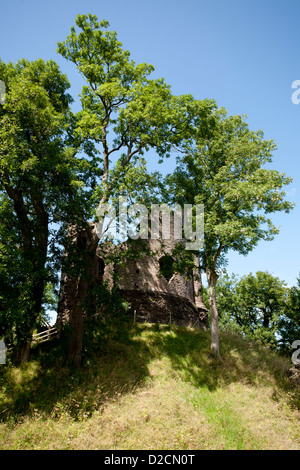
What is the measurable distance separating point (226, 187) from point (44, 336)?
13718mm

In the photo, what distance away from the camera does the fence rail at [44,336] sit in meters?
14.9

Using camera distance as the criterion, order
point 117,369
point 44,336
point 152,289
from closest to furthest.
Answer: point 117,369 < point 44,336 < point 152,289

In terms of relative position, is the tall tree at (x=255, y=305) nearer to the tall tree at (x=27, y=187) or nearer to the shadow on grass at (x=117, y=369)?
the shadow on grass at (x=117, y=369)

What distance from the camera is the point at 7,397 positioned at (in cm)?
1054

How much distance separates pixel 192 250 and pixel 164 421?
30.1 feet

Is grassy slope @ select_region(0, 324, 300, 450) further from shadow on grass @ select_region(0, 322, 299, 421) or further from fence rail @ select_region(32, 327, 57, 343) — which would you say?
fence rail @ select_region(32, 327, 57, 343)

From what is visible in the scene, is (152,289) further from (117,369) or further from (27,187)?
(27,187)

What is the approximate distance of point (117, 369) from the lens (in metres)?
13.0

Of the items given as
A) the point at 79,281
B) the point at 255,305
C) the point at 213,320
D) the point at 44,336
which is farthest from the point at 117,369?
the point at 255,305

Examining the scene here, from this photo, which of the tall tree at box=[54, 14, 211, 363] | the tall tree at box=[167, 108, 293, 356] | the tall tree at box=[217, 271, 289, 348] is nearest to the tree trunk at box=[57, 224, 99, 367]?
the tall tree at box=[54, 14, 211, 363]

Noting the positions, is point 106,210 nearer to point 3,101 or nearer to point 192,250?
point 192,250

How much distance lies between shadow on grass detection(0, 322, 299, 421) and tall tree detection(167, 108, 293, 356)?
1630mm

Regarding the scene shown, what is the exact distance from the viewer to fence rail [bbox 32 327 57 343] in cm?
1494
